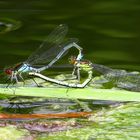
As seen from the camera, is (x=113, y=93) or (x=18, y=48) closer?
(x=113, y=93)

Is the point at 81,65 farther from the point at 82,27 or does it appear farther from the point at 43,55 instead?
the point at 82,27

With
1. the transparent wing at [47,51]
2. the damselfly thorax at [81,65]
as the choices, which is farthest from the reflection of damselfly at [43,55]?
the damselfly thorax at [81,65]

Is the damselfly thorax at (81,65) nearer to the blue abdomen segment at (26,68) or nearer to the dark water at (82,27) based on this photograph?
the blue abdomen segment at (26,68)

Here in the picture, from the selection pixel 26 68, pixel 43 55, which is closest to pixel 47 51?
pixel 43 55

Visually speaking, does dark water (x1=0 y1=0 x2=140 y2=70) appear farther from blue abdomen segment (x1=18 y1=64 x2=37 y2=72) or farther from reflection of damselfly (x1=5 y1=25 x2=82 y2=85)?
blue abdomen segment (x1=18 y1=64 x2=37 y2=72)

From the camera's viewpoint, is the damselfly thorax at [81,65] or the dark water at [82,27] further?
the dark water at [82,27]

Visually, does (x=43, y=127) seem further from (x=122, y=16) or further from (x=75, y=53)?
(x=122, y=16)

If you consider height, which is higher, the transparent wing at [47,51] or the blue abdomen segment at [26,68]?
the transparent wing at [47,51]

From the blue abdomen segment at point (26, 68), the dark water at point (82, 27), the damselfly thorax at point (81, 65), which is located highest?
the dark water at point (82, 27)

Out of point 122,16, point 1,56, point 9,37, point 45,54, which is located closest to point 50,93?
point 45,54
